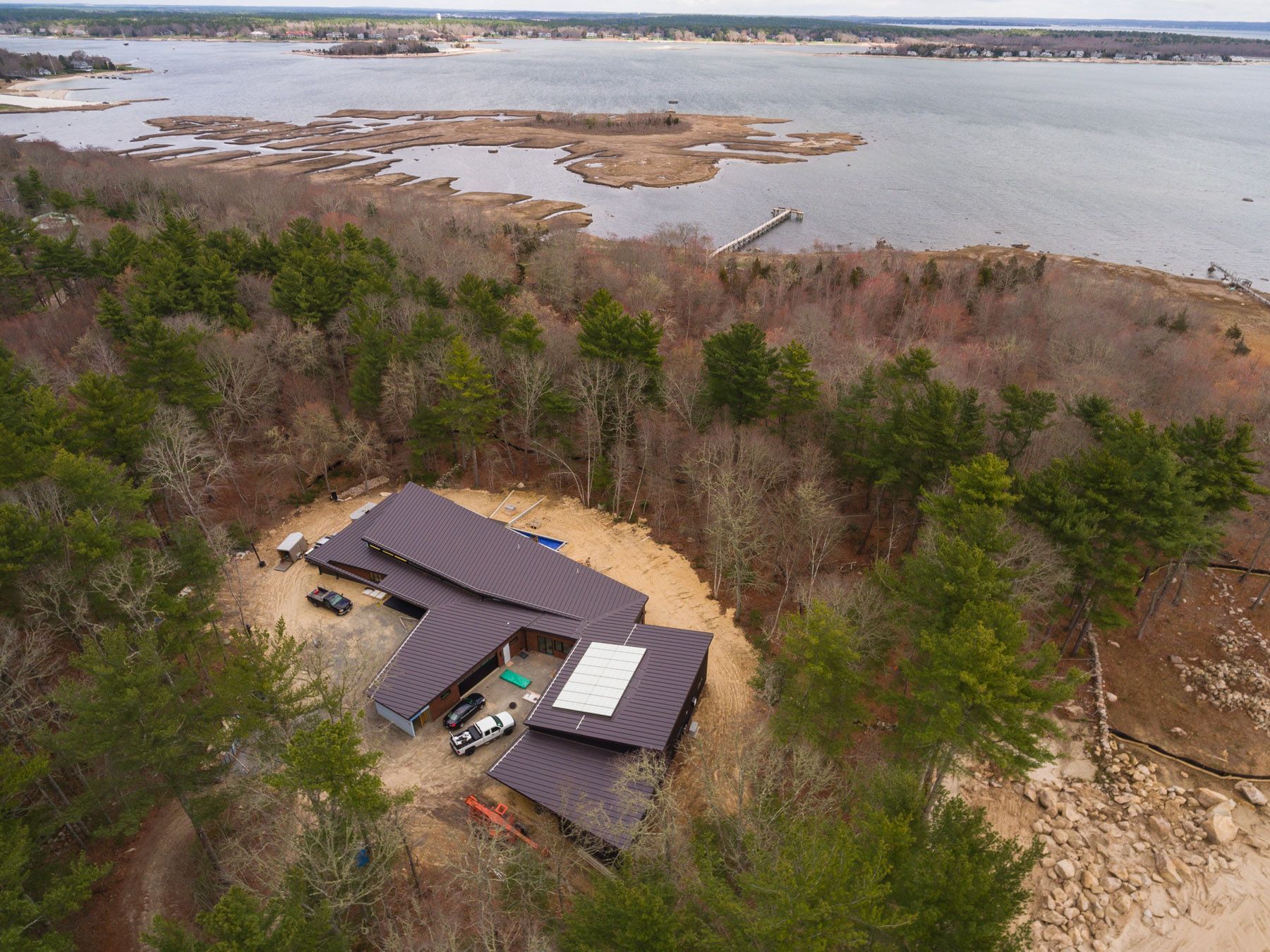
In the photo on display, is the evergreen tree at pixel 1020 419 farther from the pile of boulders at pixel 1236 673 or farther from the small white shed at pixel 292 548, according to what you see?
the small white shed at pixel 292 548

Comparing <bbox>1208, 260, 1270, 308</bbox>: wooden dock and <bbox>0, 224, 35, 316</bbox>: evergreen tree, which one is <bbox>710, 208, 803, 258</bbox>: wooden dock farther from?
<bbox>0, 224, 35, 316</bbox>: evergreen tree

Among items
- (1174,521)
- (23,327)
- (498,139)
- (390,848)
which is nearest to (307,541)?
(390,848)

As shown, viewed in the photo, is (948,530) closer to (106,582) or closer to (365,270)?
(106,582)

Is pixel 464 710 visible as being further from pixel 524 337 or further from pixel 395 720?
pixel 524 337

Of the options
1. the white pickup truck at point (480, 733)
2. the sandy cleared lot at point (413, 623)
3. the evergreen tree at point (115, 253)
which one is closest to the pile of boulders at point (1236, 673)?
the sandy cleared lot at point (413, 623)

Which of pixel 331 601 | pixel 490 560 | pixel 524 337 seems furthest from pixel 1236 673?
pixel 331 601

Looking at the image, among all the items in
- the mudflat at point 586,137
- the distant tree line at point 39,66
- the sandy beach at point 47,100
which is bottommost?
the mudflat at point 586,137
